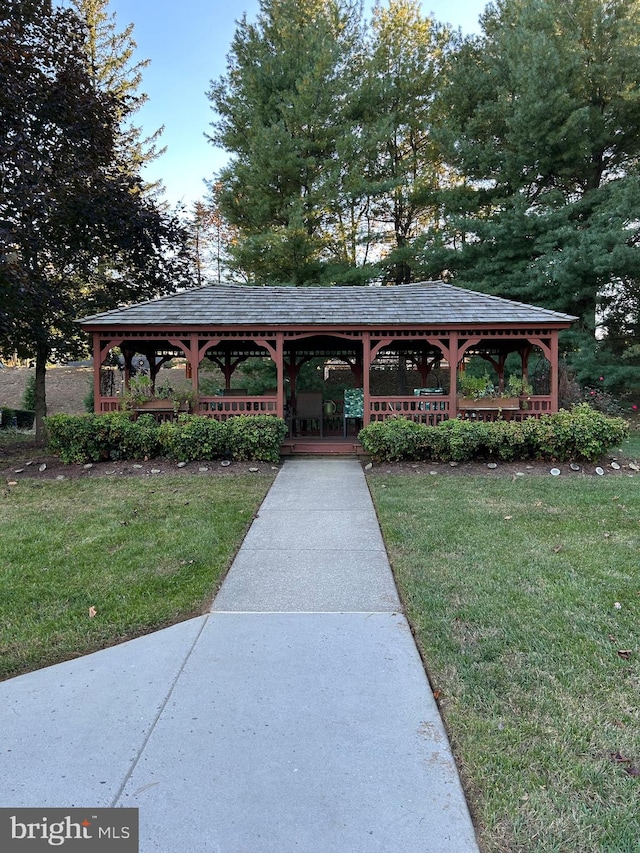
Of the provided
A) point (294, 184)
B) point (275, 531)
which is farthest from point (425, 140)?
point (275, 531)

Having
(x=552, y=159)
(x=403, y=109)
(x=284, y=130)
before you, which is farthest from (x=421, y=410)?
(x=403, y=109)

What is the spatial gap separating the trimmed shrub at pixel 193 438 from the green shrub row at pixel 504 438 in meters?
2.64

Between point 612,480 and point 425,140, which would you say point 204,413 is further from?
point 425,140

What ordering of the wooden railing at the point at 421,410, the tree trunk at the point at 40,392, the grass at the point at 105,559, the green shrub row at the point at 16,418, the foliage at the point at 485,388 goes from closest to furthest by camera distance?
the grass at the point at 105,559
the foliage at the point at 485,388
the wooden railing at the point at 421,410
the tree trunk at the point at 40,392
the green shrub row at the point at 16,418

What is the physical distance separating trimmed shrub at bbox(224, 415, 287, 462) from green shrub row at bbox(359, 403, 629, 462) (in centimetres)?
164

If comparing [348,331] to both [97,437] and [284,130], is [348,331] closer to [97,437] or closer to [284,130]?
[97,437]

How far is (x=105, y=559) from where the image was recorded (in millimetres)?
4160

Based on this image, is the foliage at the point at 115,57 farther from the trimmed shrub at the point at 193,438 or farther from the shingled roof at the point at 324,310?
the trimmed shrub at the point at 193,438

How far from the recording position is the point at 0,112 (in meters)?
9.09

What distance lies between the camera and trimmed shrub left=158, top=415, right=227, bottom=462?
8539 millimetres

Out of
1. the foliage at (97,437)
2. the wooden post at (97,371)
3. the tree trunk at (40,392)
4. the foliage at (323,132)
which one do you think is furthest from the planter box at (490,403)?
the tree trunk at (40,392)

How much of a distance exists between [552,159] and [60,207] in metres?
14.0

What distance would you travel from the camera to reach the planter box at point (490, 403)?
9070 millimetres

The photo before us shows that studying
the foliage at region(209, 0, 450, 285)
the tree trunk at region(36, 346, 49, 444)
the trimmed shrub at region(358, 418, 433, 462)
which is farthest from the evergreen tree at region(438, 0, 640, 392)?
the tree trunk at region(36, 346, 49, 444)
